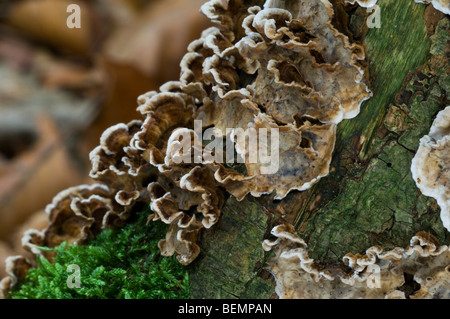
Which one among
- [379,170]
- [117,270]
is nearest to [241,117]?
[379,170]

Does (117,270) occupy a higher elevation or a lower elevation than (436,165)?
lower

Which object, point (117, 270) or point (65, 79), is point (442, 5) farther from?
point (65, 79)

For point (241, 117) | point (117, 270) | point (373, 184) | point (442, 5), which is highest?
point (442, 5)

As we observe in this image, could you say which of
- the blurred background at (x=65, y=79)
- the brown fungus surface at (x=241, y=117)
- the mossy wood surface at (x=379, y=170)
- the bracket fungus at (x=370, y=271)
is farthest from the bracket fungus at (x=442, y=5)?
the blurred background at (x=65, y=79)

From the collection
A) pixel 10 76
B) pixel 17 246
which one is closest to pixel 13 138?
pixel 10 76

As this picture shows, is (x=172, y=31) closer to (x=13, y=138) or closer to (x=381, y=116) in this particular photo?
(x=13, y=138)

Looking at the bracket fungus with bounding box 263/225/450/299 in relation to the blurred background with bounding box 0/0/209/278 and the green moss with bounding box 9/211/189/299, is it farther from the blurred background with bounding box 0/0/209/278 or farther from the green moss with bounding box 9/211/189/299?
the blurred background with bounding box 0/0/209/278

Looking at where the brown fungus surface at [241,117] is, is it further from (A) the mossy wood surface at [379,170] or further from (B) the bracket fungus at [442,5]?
(B) the bracket fungus at [442,5]

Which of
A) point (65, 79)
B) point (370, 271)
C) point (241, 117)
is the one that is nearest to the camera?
point (370, 271)
